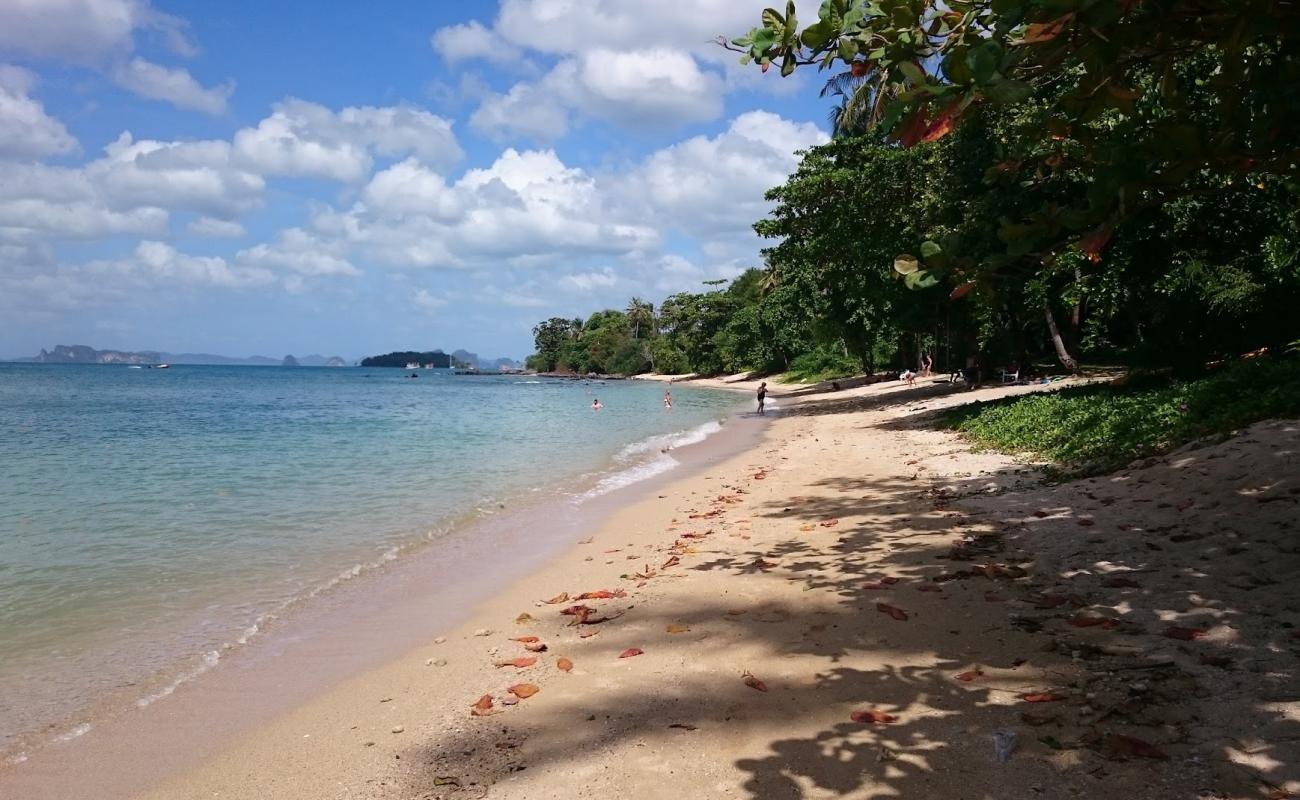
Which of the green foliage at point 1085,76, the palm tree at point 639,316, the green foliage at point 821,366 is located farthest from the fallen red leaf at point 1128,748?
the palm tree at point 639,316

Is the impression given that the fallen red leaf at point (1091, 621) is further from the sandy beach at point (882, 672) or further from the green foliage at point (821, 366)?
the green foliage at point (821, 366)

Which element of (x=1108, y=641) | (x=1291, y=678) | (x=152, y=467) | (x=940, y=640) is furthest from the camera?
(x=152, y=467)

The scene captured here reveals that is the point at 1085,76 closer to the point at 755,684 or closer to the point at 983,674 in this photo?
the point at 983,674

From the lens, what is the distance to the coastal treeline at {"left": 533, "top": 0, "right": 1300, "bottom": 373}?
2906mm

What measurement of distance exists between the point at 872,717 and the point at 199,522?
36.0 feet

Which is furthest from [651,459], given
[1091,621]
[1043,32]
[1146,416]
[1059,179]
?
[1043,32]

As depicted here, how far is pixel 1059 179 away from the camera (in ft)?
41.4

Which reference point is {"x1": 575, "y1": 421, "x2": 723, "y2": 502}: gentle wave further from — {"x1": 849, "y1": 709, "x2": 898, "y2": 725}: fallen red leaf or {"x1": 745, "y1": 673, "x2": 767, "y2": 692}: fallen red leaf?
{"x1": 849, "y1": 709, "x2": 898, "y2": 725}: fallen red leaf

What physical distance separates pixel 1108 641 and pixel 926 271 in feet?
8.16

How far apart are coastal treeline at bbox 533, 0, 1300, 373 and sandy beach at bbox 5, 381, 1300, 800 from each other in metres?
2.04

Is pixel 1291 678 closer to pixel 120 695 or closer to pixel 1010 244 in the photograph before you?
pixel 1010 244

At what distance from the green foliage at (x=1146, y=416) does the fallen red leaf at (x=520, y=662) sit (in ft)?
24.4

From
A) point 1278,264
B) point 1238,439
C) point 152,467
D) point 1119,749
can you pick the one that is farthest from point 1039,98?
point 152,467

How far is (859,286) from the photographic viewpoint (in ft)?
82.7
